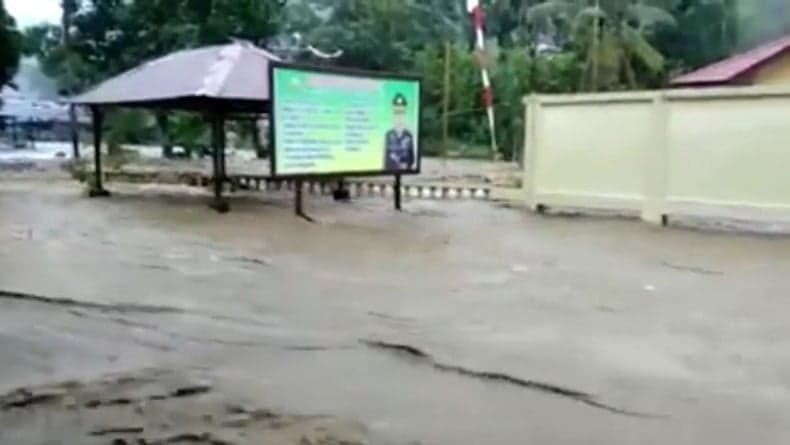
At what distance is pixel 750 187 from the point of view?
31.2 ft

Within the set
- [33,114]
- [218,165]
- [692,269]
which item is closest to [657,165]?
[692,269]

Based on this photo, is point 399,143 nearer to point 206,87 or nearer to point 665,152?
point 206,87

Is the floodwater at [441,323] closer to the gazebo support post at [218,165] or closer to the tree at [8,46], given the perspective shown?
the gazebo support post at [218,165]

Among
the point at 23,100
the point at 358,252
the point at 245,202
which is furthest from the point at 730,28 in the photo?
the point at 23,100

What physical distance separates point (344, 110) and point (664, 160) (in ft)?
11.1

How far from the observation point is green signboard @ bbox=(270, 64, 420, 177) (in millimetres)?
10523

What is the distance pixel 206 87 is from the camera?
12125mm

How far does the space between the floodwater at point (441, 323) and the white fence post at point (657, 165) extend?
58 cm

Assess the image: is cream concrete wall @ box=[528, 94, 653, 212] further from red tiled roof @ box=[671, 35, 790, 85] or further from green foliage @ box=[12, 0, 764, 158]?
green foliage @ box=[12, 0, 764, 158]

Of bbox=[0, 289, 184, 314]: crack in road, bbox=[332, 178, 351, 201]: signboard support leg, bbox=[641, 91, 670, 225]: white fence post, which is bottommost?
bbox=[0, 289, 184, 314]: crack in road

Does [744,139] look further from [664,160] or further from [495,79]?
[495,79]

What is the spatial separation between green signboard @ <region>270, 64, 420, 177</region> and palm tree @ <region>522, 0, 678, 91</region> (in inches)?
446

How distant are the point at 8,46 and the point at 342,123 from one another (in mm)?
12965

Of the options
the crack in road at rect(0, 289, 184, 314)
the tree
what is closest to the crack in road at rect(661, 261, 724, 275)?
the crack in road at rect(0, 289, 184, 314)
